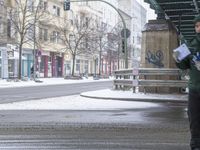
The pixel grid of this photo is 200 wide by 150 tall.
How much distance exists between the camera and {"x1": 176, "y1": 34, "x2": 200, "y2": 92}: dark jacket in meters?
5.84

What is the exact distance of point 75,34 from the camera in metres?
72.6

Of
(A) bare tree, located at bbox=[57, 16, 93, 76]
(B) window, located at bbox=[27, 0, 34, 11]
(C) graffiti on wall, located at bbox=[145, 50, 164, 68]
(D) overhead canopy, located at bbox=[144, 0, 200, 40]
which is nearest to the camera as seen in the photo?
(D) overhead canopy, located at bbox=[144, 0, 200, 40]

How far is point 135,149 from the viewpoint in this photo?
24.1 feet

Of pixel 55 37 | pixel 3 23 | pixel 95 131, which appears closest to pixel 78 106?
pixel 95 131

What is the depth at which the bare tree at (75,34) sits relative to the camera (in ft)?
226

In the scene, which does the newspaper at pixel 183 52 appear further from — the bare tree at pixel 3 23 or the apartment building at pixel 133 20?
the apartment building at pixel 133 20

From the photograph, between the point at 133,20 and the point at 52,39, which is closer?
the point at 52,39

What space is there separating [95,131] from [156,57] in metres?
13.1

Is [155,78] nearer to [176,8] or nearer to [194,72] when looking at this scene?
[176,8]

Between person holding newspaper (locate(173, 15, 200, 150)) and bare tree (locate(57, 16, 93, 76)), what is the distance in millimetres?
60538

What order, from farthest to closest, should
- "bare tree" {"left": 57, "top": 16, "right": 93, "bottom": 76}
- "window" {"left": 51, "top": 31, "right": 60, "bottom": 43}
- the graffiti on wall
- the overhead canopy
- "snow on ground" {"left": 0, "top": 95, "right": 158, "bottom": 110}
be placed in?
"bare tree" {"left": 57, "top": 16, "right": 93, "bottom": 76} → "window" {"left": 51, "top": 31, "right": 60, "bottom": 43} → the graffiti on wall → the overhead canopy → "snow on ground" {"left": 0, "top": 95, "right": 158, "bottom": 110}

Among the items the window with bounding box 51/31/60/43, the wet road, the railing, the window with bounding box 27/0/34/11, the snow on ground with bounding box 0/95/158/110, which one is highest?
the window with bounding box 27/0/34/11

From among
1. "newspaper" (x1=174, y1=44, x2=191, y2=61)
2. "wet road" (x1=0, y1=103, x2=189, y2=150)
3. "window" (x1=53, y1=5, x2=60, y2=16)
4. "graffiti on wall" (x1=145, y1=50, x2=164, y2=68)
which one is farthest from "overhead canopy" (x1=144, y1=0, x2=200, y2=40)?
"window" (x1=53, y1=5, x2=60, y2=16)

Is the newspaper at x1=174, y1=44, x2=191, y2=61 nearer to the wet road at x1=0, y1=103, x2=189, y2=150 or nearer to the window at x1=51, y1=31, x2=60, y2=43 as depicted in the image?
the wet road at x1=0, y1=103, x2=189, y2=150
